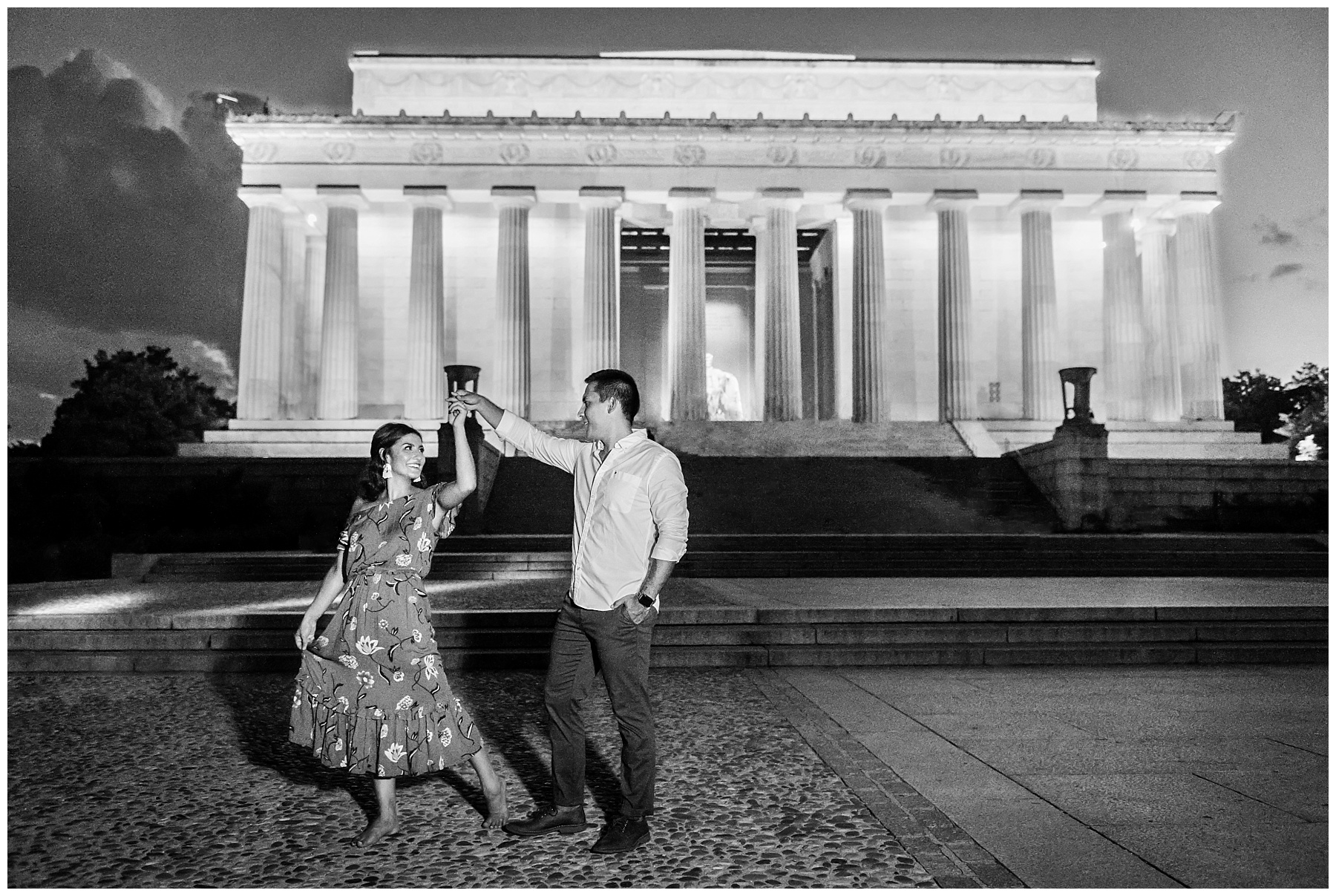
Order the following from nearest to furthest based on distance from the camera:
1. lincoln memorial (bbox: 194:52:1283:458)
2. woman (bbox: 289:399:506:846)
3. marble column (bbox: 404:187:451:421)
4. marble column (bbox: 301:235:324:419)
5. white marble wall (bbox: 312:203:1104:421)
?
woman (bbox: 289:399:506:846) → marble column (bbox: 404:187:451:421) → lincoln memorial (bbox: 194:52:1283:458) → marble column (bbox: 301:235:324:419) → white marble wall (bbox: 312:203:1104:421)

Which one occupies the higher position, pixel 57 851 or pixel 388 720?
pixel 388 720

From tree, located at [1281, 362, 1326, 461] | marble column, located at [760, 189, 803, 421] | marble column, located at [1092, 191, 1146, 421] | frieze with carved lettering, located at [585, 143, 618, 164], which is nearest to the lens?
tree, located at [1281, 362, 1326, 461]

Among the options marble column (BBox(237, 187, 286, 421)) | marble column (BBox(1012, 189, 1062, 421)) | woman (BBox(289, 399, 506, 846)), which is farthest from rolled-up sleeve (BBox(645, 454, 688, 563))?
marble column (BBox(1012, 189, 1062, 421))

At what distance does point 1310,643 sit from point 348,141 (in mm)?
41477

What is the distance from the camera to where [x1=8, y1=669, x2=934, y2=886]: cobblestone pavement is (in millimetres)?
5133

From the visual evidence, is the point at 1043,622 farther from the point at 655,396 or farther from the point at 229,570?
the point at 655,396

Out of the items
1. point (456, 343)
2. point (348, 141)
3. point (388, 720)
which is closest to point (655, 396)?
point (456, 343)

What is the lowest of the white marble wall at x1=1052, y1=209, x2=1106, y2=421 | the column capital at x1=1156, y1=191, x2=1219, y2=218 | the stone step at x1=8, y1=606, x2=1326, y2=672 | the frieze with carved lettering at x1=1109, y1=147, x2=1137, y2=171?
the stone step at x1=8, y1=606, x2=1326, y2=672

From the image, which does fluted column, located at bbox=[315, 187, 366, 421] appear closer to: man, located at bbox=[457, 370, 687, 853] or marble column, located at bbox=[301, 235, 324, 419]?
marble column, located at bbox=[301, 235, 324, 419]

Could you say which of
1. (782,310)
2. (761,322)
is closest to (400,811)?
(782,310)

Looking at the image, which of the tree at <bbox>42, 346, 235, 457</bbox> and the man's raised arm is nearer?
the man's raised arm

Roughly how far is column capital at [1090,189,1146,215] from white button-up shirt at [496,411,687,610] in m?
44.7

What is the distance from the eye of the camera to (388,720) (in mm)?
5621

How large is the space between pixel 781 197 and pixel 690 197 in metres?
4.07
